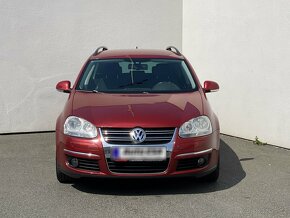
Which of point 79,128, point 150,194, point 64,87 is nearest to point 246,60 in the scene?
point 64,87

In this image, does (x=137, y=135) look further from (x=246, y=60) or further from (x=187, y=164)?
(x=246, y=60)

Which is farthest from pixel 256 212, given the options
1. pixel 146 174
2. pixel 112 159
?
pixel 112 159

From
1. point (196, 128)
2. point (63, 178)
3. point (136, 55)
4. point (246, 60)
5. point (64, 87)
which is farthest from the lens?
point (246, 60)

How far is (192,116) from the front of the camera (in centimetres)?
502

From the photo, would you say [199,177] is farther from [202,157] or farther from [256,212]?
[256,212]

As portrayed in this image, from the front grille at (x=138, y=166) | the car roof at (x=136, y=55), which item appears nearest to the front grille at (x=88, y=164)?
the front grille at (x=138, y=166)

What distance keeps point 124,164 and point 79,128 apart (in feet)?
2.09

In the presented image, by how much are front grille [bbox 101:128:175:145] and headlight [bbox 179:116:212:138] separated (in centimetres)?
18

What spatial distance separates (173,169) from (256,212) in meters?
0.94

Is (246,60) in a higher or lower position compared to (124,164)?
higher

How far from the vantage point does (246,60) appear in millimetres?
8086

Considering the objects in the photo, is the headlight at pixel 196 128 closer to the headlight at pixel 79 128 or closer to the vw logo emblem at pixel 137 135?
the vw logo emblem at pixel 137 135

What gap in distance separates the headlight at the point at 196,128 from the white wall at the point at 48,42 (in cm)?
450

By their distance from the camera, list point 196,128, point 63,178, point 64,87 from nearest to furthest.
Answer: point 196,128 → point 63,178 → point 64,87
